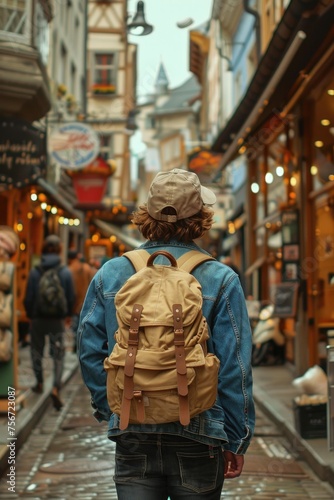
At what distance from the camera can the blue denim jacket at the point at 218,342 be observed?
3.02 meters

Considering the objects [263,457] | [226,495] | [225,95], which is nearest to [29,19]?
[263,457]

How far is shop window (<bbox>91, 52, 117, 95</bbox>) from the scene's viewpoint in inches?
1603

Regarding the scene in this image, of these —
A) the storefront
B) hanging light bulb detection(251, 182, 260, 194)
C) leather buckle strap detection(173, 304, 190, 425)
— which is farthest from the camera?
hanging light bulb detection(251, 182, 260, 194)

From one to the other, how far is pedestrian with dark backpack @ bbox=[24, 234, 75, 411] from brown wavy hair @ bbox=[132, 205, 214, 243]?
22.7 ft

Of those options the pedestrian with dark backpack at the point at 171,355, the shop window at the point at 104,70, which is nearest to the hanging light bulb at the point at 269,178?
the pedestrian with dark backpack at the point at 171,355

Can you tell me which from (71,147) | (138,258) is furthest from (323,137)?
→ (138,258)

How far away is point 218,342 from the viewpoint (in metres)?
3.04

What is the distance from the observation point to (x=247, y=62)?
22641mm

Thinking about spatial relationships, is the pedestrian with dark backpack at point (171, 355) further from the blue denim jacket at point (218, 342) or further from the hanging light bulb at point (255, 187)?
the hanging light bulb at point (255, 187)

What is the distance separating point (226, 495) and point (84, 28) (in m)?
27.2

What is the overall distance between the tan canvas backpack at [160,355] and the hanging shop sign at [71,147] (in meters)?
14.5

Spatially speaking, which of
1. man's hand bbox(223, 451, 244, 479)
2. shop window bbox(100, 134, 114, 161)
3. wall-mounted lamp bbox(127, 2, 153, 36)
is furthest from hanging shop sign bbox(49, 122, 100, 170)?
shop window bbox(100, 134, 114, 161)

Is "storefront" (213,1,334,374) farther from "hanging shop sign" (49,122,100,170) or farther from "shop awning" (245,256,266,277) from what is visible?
"hanging shop sign" (49,122,100,170)

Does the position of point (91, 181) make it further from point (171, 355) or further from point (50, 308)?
point (171, 355)
